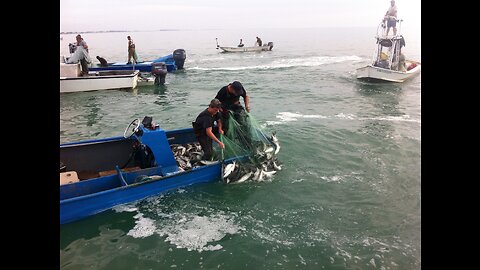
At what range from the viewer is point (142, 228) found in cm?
739

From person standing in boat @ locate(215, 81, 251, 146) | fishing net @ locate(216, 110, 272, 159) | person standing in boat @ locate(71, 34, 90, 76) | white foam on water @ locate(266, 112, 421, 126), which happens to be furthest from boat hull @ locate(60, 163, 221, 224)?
person standing in boat @ locate(71, 34, 90, 76)

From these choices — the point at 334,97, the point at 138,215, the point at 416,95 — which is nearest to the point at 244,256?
the point at 138,215

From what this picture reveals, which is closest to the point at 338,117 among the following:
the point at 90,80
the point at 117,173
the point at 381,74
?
the point at 381,74

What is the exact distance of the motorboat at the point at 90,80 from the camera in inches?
776

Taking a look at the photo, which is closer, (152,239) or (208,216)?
(152,239)

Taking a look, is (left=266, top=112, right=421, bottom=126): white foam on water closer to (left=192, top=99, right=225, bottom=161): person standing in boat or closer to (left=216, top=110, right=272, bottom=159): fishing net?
(left=216, top=110, right=272, bottom=159): fishing net

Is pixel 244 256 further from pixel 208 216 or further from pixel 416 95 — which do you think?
pixel 416 95

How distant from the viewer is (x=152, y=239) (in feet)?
23.2

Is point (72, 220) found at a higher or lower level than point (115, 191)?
lower
